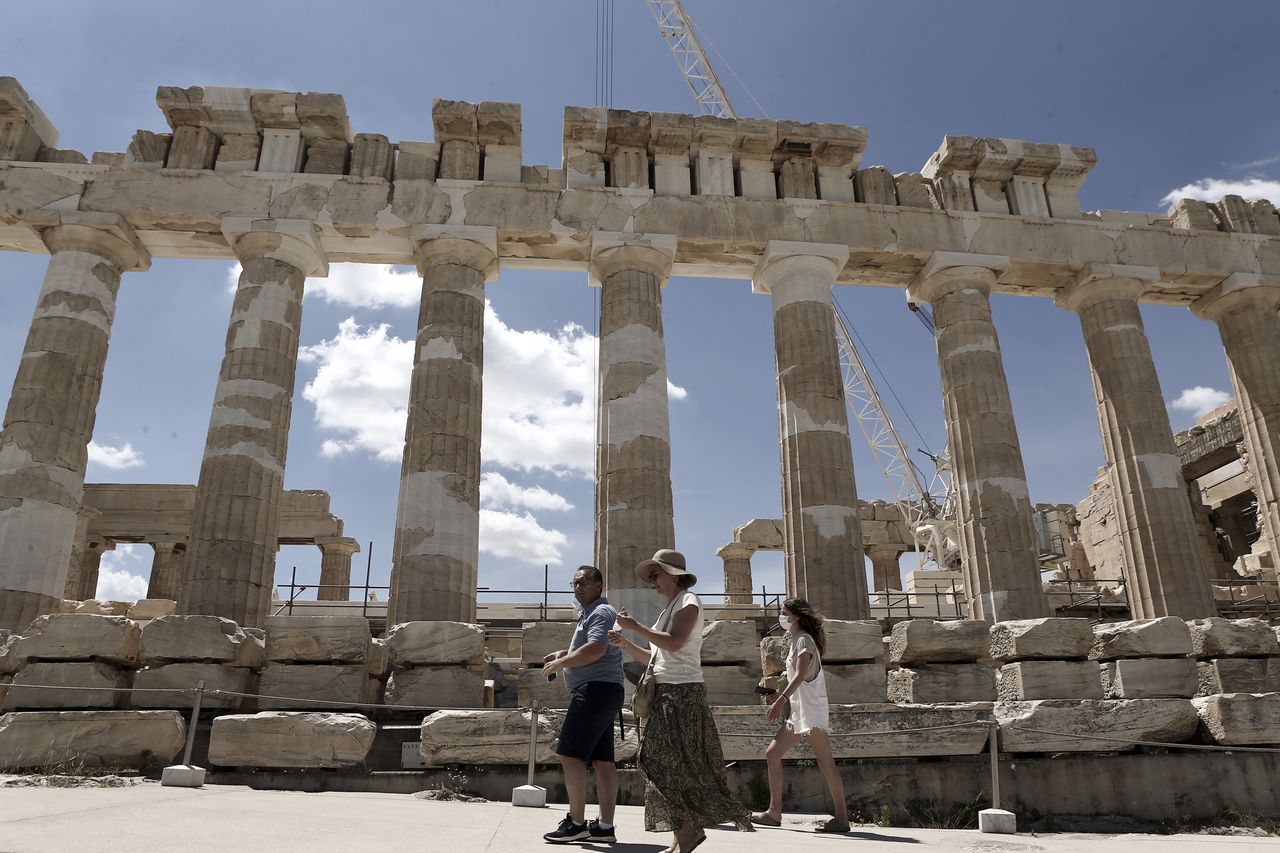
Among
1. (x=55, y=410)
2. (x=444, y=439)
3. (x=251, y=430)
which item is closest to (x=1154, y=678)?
(x=444, y=439)

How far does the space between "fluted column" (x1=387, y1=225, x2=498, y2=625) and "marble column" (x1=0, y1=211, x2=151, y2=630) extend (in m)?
5.63

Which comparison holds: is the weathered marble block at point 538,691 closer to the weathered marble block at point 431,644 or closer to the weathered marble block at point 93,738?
the weathered marble block at point 431,644

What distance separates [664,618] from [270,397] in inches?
476

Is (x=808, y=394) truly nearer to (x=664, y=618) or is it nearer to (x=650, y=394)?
(x=650, y=394)

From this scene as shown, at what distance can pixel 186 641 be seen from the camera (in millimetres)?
12078

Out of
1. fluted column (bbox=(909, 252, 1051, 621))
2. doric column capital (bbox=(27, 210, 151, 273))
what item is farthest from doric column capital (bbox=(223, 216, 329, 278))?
fluted column (bbox=(909, 252, 1051, 621))

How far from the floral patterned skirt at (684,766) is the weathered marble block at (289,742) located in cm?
517

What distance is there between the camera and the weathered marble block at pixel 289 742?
994 centimetres

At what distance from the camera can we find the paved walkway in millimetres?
4973

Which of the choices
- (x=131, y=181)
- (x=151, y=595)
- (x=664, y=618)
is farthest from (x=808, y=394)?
(x=151, y=595)

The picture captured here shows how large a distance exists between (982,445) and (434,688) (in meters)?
10.8

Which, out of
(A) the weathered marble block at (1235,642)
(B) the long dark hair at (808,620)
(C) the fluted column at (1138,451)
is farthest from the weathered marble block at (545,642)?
(C) the fluted column at (1138,451)

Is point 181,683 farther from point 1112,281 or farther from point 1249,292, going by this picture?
point 1249,292

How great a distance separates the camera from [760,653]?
13250mm
